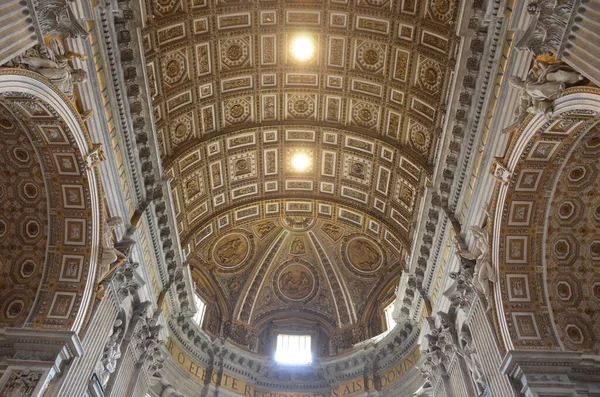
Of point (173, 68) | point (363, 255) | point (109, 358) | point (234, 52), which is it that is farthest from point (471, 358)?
point (173, 68)

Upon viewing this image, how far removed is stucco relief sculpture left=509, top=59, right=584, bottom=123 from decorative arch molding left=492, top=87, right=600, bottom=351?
2.52 feet

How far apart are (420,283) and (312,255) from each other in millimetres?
8858

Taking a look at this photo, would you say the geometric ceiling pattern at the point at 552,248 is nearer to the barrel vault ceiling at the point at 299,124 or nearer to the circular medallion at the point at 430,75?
the barrel vault ceiling at the point at 299,124

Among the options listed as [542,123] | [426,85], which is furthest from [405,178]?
[542,123]

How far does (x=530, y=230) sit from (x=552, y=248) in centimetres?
81

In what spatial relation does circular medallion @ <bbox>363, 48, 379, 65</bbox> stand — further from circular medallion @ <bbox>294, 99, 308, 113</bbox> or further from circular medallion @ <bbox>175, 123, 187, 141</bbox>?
circular medallion @ <bbox>175, 123, 187, 141</bbox>

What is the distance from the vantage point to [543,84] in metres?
10.1

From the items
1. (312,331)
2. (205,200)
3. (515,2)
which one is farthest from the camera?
(312,331)

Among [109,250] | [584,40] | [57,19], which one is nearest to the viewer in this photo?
[584,40]

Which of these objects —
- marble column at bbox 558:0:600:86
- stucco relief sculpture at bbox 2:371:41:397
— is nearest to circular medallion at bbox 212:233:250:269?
stucco relief sculpture at bbox 2:371:41:397

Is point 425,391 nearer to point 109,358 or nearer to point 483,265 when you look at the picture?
point 483,265

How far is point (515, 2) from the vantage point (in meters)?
11.0

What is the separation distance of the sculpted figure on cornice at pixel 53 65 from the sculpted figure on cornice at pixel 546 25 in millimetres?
9094

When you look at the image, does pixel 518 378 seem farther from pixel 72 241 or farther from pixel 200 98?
pixel 200 98
